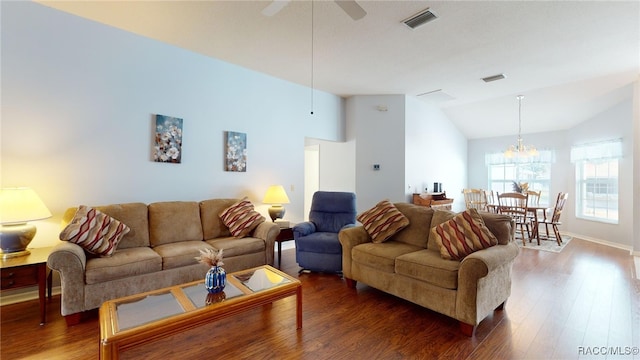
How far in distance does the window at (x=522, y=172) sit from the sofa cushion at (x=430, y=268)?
18.1 feet

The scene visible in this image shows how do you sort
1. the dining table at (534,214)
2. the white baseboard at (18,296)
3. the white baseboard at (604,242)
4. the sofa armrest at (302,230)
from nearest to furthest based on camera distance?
1. the white baseboard at (18,296)
2. the sofa armrest at (302,230)
3. the white baseboard at (604,242)
4. the dining table at (534,214)

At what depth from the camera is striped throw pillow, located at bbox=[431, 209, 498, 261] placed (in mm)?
2414

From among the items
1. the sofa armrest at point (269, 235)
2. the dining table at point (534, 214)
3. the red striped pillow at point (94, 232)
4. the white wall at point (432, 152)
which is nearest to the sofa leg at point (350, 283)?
the sofa armrest at point (269, 235)

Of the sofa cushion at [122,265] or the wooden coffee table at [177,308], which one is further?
the sofa cushion at [122,265]

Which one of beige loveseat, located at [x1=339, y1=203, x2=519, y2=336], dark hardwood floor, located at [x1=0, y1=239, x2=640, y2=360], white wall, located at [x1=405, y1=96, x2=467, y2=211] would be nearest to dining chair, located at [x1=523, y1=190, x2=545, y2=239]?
white wall, located at [x1=405, y1=96, x2=467, y2=211]

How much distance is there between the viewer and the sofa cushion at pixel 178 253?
2.72m

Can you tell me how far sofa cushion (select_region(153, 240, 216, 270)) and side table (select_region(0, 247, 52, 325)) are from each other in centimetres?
83

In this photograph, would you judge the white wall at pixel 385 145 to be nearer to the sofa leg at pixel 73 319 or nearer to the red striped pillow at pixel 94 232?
the red striped pillow at pixel 94 232

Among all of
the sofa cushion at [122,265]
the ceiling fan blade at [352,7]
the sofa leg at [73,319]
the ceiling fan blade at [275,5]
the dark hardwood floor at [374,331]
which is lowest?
the dark hardwood floor at [374,331]

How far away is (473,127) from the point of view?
7.09 meters

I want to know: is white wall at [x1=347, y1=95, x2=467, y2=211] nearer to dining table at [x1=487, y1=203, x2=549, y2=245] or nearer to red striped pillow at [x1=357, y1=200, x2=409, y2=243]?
dining table at [x1=487, y1=203, x2=549, y2=245]

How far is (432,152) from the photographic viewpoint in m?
6.27

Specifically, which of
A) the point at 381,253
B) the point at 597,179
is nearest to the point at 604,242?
the point at 597,179

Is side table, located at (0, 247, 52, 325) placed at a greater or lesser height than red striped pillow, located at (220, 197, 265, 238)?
lesser
